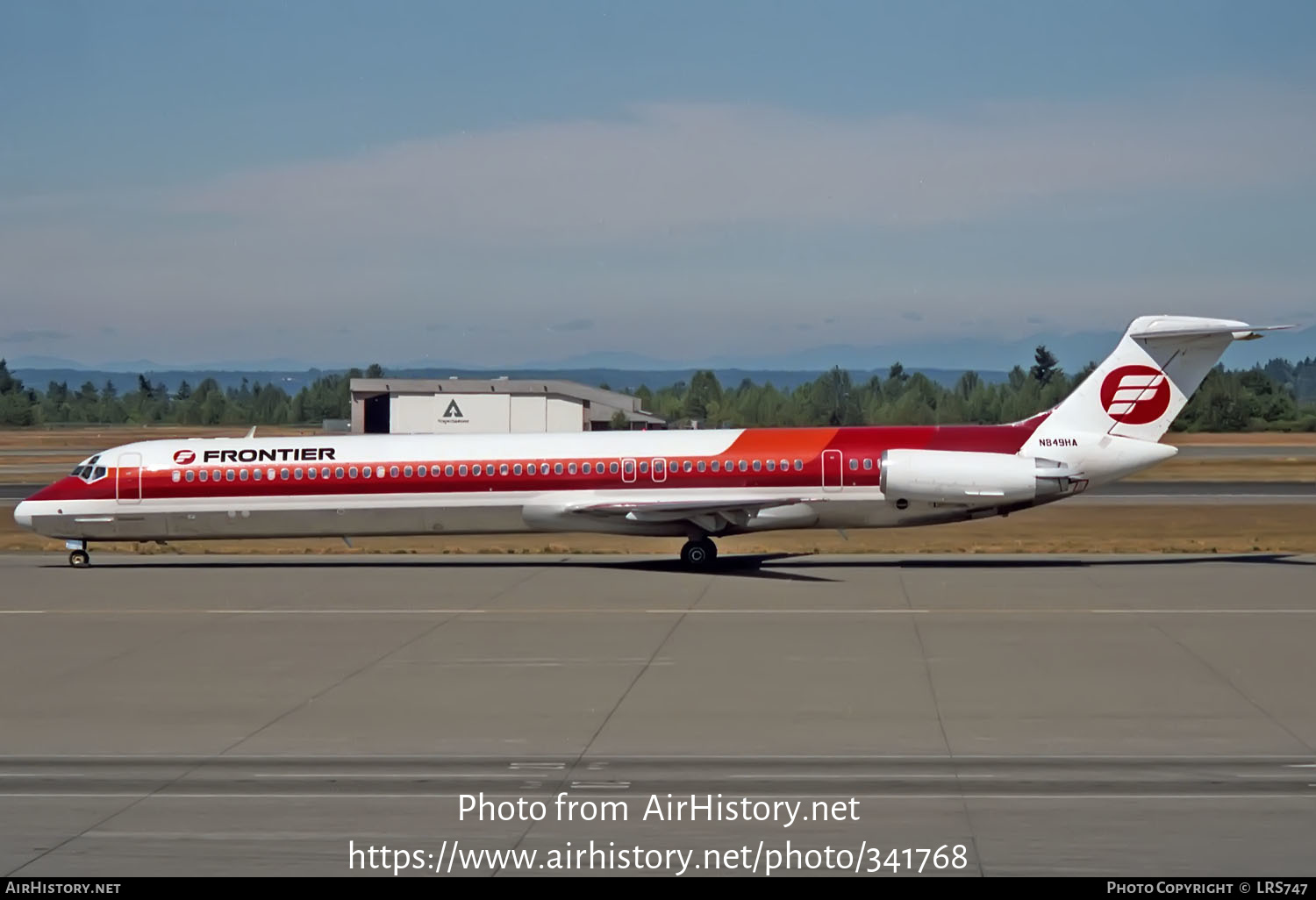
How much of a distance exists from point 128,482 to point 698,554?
1283cm

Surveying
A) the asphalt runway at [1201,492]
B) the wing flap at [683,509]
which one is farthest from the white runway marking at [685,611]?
the asphalt runway at [1201,492]

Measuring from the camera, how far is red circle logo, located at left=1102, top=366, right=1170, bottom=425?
1207 inches

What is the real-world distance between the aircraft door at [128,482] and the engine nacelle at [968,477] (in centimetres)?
1642

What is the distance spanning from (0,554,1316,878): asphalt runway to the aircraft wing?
2.70 metres

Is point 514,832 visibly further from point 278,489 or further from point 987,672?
point 278,489

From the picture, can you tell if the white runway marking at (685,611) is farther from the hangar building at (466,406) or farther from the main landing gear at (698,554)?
the hangar building at (466,406)

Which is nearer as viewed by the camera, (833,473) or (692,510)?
(692,510)

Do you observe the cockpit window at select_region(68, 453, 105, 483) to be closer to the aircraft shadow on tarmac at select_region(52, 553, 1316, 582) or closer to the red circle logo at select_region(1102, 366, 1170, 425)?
the aircraft shadow on tarmac at select_region(52, 553, 1316, 582)

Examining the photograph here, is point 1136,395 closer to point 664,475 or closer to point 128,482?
point 664,475

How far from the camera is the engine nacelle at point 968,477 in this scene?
29.9 metres

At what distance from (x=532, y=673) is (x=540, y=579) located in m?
10.7

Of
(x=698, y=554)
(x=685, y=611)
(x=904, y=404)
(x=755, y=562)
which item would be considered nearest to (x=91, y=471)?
(x=698, y=554)

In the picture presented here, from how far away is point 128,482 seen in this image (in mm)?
32312
